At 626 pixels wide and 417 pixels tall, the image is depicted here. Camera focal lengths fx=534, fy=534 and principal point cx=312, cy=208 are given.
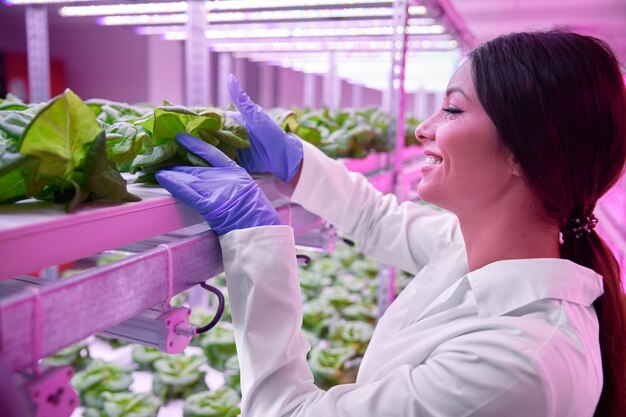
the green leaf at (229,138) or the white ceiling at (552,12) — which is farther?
the white ceiling at (552,12)

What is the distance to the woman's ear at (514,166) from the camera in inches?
38.7

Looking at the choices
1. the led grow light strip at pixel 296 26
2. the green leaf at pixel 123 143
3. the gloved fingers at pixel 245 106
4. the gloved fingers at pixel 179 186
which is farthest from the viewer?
the led grow light strip at pixel 296 26

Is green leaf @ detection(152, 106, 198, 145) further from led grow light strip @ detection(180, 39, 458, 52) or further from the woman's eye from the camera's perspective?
led grow light strip @ detection(180, 39, 458, 52)

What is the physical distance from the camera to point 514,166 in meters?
1.00

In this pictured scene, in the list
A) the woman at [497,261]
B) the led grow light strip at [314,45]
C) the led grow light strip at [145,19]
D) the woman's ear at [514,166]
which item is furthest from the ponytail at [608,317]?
the led grow light strip at [314,45]

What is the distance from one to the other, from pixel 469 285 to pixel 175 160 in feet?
2.09

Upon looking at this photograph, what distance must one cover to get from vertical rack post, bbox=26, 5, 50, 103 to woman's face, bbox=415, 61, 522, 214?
77.0 inches

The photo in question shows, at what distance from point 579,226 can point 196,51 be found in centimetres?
147

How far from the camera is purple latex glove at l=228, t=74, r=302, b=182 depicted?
4.20 feet

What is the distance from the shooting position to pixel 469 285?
1.09 m

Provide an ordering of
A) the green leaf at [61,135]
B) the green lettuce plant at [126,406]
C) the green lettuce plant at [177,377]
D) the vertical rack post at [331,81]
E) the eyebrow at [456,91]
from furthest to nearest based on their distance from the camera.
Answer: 1. the vertical rack post at [331,81]
2. the green lettuce plant at [177,377]
3. the green lettuce plant at [126,406]
4. the eyebrow at [456,91]
5. the green leaf at [61,135]

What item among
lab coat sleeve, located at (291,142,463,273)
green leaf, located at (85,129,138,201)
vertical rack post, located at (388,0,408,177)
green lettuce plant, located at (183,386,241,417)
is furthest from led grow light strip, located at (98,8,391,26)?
green leaf, located at (85,129,138,201)

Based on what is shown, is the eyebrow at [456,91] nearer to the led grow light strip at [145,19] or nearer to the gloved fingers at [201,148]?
the gloved fingers at [201,148]

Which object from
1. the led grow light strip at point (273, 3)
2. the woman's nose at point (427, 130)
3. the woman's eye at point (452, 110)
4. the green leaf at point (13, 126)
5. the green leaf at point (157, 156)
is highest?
the led grow light strip at point (273, 3)
